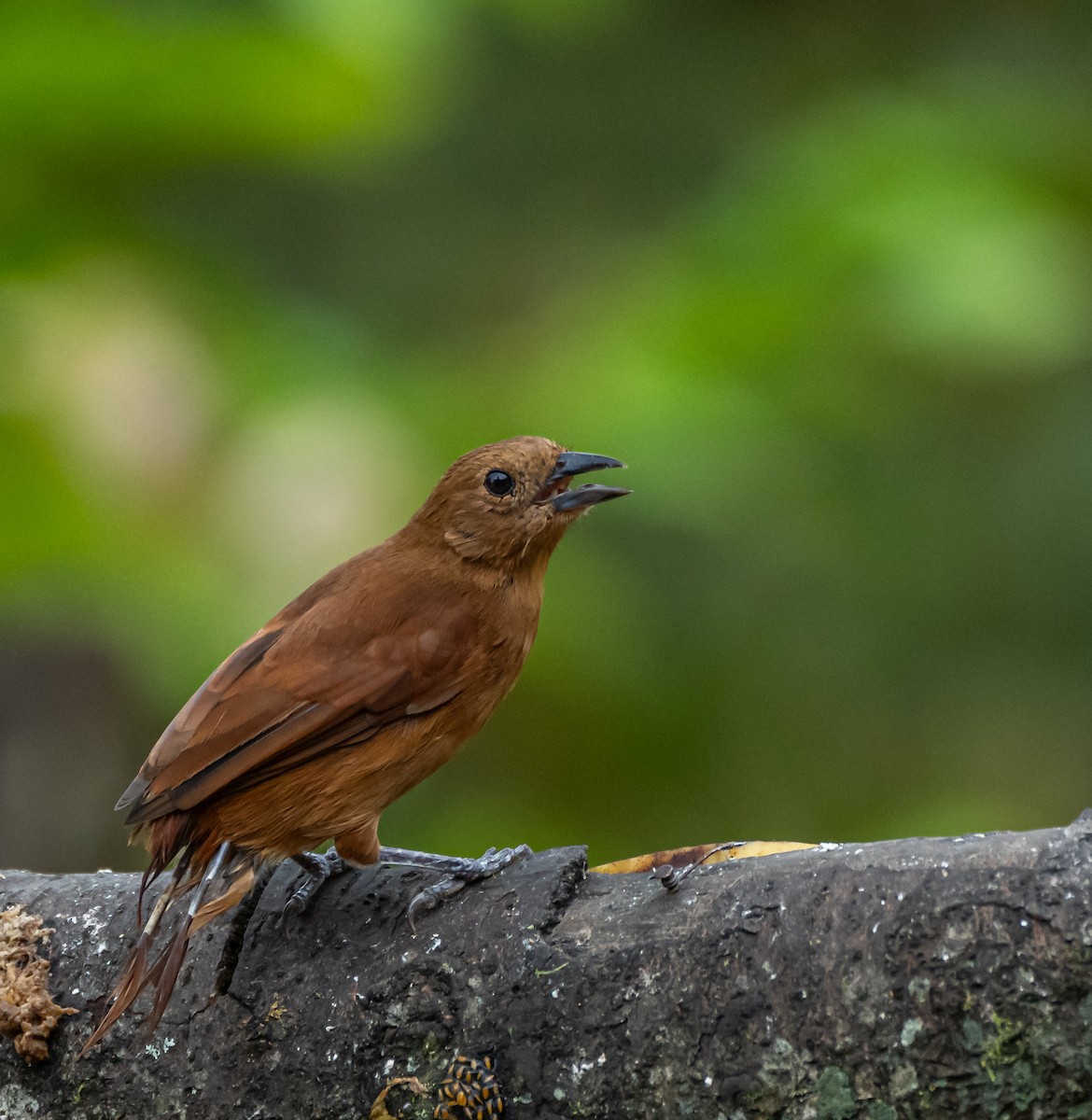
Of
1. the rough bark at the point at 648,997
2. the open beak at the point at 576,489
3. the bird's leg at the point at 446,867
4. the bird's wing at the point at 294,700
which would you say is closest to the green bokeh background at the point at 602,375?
the open beak at the point at 576,489

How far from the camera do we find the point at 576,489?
11.2 feet

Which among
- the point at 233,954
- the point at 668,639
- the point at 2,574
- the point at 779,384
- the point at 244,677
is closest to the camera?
the point at 233,954

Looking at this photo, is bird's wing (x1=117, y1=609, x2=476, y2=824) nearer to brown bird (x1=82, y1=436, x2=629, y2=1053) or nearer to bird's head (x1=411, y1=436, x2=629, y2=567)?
brown bird (x1=82, y1=436, x2=629, y2=1053)

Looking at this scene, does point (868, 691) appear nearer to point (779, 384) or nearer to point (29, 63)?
point (779, 384)

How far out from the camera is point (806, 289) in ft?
13.3

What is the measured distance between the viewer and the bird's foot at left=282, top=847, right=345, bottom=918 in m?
2.73

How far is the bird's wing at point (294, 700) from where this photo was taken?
287cm

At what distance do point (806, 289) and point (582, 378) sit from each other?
0.63m

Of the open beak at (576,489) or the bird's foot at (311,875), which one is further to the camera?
the open beak at (576,489)

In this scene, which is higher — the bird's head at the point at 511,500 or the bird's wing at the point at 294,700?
the bird's head at the point at 511,500

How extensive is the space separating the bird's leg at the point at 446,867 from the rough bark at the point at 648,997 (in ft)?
0.15

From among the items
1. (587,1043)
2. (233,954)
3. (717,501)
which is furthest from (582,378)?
(587,1043)

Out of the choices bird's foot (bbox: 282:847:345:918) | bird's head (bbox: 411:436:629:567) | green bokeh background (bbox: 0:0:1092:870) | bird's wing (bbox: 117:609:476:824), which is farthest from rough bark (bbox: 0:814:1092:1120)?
green bokeh background (bbox: 0:0:1092:870)

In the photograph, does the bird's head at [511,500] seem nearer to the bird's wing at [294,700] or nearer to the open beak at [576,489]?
the open beak at [576,489]
